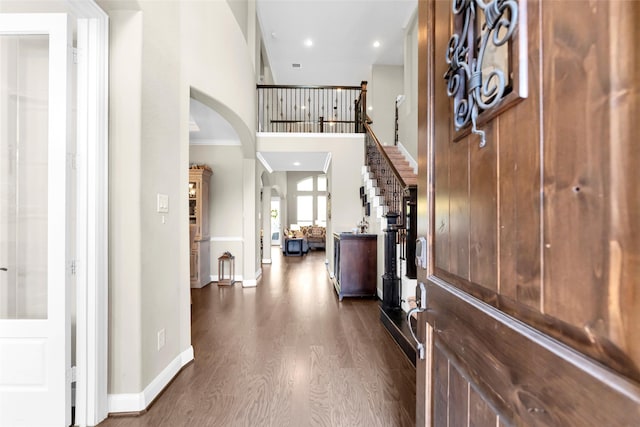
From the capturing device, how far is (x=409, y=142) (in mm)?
6105

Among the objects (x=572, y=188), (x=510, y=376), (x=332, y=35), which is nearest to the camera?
(x=572, y=188)

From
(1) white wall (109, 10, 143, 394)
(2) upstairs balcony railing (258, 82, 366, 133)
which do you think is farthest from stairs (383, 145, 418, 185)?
(1) white wall (109, 10, 143, 394)

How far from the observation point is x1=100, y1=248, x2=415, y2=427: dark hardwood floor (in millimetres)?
1845

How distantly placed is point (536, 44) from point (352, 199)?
4.95m

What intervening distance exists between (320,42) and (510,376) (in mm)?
7678

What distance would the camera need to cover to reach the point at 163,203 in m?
2.19

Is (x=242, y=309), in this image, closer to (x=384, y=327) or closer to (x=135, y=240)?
(x=384, y=327)

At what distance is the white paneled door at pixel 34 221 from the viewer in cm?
168

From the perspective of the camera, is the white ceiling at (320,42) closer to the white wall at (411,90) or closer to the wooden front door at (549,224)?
the white wall at (411,90)

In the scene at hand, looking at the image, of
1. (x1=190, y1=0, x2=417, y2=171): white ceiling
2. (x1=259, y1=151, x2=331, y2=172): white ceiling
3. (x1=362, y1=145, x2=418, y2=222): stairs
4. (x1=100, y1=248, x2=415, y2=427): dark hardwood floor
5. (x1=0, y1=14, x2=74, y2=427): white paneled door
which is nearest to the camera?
(x1=0, y1=14, x2=74, y2=427): white paneled door

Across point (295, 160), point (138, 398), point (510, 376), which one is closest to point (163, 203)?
point (138, 398)

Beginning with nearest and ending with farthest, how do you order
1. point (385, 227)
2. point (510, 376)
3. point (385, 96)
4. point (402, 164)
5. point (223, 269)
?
point (510, 376), point (385, 227), point (223, 269), point (402, 164), point (385, 96)

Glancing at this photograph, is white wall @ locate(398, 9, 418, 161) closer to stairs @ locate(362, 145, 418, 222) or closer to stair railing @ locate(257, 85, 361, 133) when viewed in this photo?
stairs @ locate(362, 145, 418, 222)

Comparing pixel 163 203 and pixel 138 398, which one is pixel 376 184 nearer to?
pixel 163 203
